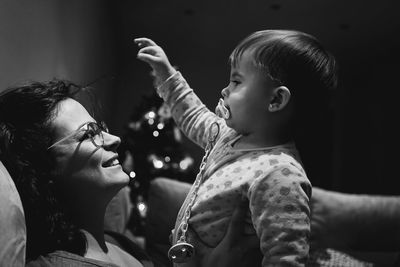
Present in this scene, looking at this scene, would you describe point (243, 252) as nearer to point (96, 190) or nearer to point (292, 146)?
point (292, 146)

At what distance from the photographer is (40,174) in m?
1.24

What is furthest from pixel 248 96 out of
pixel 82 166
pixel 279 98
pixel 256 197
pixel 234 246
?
pixel 82 166

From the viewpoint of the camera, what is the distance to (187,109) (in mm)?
1415

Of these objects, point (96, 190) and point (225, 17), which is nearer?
point (96, 190)

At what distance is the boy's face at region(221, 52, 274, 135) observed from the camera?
3.94ft

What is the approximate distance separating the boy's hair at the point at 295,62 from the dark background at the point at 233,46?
143 centimetres

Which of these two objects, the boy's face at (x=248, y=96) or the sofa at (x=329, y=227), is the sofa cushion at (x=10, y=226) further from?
the sofa at (x=329, y=227)

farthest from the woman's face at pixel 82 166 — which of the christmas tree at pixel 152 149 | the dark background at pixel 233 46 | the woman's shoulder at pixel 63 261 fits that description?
the christmas tree at pixel 152 149

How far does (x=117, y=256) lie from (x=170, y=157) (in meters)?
2.91

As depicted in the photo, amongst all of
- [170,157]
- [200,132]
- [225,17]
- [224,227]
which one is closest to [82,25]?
[170,157]

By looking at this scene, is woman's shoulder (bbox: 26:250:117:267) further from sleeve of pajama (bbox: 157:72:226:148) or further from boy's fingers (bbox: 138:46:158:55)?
boy's fingers (bbox: 138:46:158:55)

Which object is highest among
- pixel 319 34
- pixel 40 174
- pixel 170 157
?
pixel 40 174

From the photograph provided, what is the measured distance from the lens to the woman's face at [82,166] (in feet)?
4.21

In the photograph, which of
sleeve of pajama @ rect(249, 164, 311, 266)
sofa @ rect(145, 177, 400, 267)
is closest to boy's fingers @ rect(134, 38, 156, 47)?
sleeve of pajama @ rect(249, 164, 311, 266)
